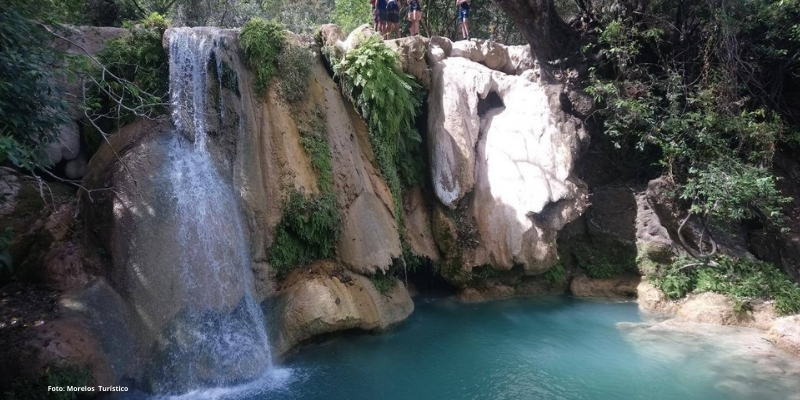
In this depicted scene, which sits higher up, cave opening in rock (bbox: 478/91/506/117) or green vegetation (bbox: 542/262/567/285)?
cave opening in rock (bbox: 478/91/506/117)

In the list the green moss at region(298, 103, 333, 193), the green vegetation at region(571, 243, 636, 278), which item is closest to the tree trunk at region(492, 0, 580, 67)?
the green vegetation at region(571, 243, 636, 278)

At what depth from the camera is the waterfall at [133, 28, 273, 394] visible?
7.31 meters

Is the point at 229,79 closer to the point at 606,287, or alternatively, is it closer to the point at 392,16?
the point at 392,16

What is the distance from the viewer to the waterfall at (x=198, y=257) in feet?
24.0

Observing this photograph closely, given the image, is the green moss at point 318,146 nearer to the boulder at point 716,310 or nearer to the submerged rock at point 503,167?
the submerged rock at point 503,167

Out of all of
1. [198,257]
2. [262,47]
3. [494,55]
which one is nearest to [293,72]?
[262,47]

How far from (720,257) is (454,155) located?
20.8 feet

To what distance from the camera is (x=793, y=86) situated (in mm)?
11750

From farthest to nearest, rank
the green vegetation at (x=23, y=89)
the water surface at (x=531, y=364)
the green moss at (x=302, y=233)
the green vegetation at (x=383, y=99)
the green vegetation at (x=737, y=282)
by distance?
the green vegetation at (x=383, y=99)
the green vegetation at (x=737, y=282)
the green moss at (x=302, y=233)
the water surface at (x=531, y=364)
the green vegetation at (x=23, y=89)

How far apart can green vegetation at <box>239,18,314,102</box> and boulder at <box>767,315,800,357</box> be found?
9673mm

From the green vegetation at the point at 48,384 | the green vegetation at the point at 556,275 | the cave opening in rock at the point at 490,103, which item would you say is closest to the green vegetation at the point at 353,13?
the cave opening in rock at the point at 490,103

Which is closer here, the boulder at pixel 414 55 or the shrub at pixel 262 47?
the shrub at pixel 262 47

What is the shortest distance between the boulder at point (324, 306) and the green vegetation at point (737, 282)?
6.24 metres

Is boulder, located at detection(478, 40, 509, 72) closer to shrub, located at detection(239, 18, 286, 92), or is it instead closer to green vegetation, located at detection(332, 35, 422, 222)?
green vegetation, located at detection(332, 35, 422, 222)
